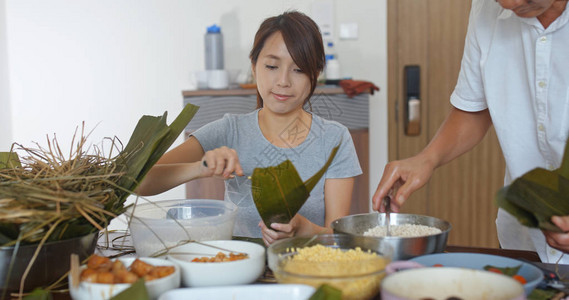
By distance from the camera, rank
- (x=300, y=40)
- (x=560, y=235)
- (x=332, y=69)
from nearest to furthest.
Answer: (x=560, y=235), (x=300, y=40), (x=332, y=69)

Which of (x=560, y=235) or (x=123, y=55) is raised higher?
(x=123, y=55)

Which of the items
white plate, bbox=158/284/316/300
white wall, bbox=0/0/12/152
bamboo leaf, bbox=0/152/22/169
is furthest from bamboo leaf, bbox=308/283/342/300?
white wall, bbox=0/0/12/152

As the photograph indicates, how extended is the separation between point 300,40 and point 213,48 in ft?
6.29

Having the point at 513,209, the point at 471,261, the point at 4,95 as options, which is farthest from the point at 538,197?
the point at 4,95

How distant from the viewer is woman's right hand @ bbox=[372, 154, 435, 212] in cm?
140

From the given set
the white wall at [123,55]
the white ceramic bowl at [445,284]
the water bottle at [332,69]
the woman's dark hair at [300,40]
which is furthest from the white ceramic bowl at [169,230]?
the white wall at [123,55]

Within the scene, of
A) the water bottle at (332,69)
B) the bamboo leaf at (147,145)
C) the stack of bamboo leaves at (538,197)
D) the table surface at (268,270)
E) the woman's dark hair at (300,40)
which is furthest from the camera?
the water bottle at (332,69)

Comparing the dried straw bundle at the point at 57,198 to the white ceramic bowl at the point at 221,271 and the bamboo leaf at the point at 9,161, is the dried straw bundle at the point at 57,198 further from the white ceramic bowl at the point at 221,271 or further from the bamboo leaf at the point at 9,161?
the white ceramic bowl at the point at 221,271

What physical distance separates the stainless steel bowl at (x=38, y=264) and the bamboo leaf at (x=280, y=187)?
0.38 m

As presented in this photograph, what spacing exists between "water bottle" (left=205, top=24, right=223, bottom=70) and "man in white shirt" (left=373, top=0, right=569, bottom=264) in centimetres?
209

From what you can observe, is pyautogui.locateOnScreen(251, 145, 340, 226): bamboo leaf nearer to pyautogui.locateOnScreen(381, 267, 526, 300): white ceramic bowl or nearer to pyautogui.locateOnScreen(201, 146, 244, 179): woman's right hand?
pyautogui.locateOnScreen(201, 146, 244, 179): woman's right hand

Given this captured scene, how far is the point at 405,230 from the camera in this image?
4.09 ft

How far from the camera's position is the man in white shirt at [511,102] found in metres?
1.51

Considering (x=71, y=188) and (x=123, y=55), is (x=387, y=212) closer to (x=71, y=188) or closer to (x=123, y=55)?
(x=71, y=188)
